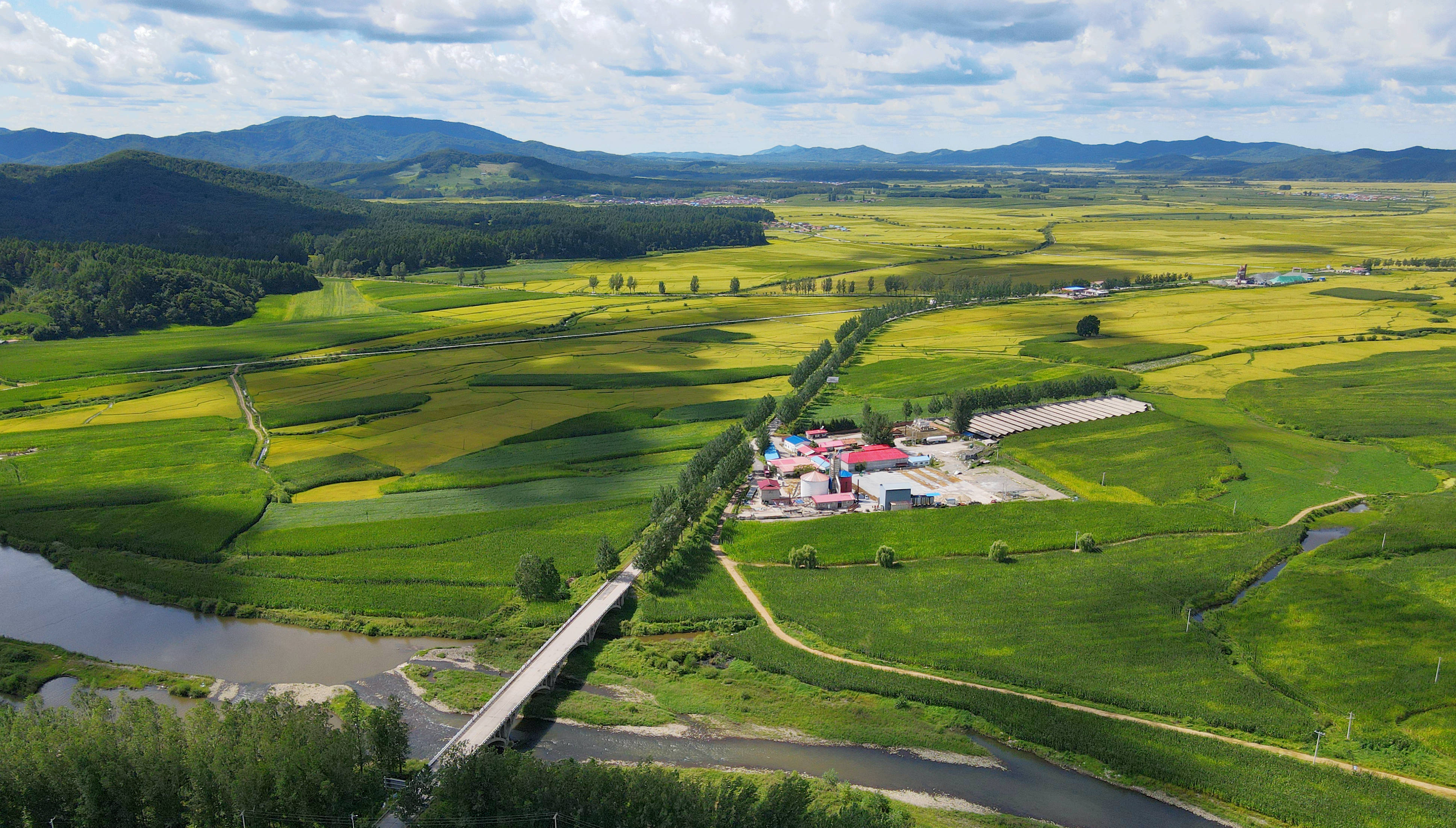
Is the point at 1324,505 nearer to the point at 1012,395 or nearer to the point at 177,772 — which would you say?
the point at 1012,395

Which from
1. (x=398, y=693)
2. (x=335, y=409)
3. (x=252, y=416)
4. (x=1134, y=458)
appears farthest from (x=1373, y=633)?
(x=252, y=416)

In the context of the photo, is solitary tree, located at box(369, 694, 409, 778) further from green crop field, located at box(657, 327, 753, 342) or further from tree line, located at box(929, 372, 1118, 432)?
green crop field, located at box(657, 327, 753, 342)

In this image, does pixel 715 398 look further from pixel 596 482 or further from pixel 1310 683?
pixel 1310 683

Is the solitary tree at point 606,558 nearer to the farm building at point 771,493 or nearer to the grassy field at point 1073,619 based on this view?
the grassy field at point 1073,619

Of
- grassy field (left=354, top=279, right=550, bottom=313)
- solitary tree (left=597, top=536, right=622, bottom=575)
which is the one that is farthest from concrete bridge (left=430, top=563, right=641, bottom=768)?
grassy field (left=354, top=279, right=550, bottom=313)

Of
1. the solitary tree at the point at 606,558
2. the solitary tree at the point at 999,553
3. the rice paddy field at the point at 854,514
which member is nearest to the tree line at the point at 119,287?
the rice paddy field at the point at 854,514

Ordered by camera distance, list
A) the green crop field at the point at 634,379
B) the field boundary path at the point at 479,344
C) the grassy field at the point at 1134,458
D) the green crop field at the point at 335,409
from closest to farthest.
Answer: the grassy field at the point at 1134,458 < the green crop field at the point at 335,409 < the green crop field at the point at 634,379 < the field boundary path at the point at 479,344

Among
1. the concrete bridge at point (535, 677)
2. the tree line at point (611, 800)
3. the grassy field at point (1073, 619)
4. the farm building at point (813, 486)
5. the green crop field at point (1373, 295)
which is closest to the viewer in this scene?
the tree line at point (611, 800)
